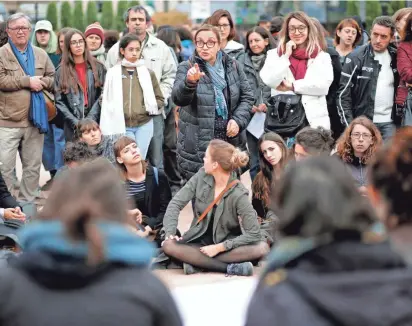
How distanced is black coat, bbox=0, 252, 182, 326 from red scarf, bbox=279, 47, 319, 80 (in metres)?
5.44

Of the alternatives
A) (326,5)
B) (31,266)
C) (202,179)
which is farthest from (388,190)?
(326,5)

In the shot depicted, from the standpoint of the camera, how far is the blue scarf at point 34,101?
8.82 metres

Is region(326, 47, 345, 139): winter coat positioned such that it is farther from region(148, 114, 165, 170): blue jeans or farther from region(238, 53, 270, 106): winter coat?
region(148, 114, 165, 170): blue jeans

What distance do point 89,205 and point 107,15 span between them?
69.6ft

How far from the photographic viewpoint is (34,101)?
8.83m

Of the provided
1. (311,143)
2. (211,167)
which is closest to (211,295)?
(211,167)

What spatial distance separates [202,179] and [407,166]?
4.24 m

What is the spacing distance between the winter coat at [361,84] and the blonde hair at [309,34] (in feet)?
1.20

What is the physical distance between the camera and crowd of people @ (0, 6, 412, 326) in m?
2.65

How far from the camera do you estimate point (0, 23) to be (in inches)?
366

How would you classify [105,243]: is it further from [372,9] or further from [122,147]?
[372,9]

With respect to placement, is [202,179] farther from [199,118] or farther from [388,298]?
[388,298]

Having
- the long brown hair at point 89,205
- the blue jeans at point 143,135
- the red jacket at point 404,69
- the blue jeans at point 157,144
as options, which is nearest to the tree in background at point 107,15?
the blue jeans at point 157,144

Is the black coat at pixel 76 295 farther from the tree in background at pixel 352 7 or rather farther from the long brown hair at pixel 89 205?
the tree in background at pixel 352 7
